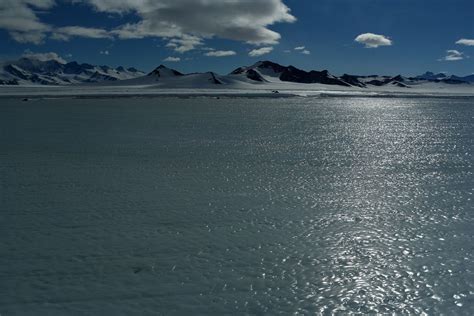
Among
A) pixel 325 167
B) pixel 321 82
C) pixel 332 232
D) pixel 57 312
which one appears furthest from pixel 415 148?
pixel 321 82

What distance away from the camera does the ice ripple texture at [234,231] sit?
4.79 metres

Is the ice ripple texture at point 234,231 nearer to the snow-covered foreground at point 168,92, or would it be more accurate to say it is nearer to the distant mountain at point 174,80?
the snow-covered foreground at point 168,92

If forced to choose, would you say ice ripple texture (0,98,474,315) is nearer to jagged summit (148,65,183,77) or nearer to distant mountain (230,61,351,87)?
distant mountain (230,61,351,87)

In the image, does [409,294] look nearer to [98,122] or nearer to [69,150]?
[69,150]

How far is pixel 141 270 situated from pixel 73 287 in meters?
0.81

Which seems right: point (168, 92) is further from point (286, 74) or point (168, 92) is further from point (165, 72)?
point (286, 74)

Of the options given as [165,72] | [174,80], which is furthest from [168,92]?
[165,72]

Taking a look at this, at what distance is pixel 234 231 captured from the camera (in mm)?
6629

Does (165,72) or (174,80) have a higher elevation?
(165,72)

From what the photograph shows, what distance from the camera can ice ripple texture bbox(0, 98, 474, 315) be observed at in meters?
4.79

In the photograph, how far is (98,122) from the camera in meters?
20.7

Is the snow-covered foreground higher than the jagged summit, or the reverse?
the jagged summit

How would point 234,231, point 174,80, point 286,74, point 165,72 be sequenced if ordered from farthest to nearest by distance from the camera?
point 286,74
point 165,72
point 174,80
point 234,231

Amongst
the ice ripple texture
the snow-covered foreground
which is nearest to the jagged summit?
the snow-covered foreground
